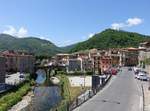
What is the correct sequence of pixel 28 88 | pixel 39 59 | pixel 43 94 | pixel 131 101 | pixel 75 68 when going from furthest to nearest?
pixel 39 59
pixel 75 68
pixel 28 88
pixel 131 101
pixel 43 94

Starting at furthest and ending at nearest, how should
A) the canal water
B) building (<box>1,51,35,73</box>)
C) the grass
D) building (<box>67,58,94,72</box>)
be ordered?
building (<box>1,51,35,73</box>) < building (<box>67,58,94,72</box>) < the grass < the canal water

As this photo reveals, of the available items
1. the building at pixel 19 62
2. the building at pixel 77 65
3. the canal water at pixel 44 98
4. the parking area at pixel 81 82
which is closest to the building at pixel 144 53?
the building at pixel 77 65

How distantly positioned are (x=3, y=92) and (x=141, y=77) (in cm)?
2259

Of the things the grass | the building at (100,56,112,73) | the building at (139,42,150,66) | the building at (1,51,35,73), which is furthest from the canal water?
the building at (1,51,35,73)

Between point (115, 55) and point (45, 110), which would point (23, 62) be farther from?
point (45, 110)

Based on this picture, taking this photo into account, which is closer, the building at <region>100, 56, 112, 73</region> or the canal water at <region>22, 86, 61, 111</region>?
the canal water at <region>22, 86, 61, 111</region>

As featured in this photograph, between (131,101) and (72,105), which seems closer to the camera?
(72,105)

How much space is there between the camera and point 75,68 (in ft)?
436

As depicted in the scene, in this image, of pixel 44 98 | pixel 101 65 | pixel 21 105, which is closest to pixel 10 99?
pixel 21 105

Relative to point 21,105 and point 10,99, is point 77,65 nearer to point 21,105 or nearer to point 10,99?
point 10,99

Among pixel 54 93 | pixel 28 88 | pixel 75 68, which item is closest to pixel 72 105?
pixel 54 93

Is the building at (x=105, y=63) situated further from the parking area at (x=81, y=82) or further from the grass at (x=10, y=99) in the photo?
the grass at (x=10, y=99)

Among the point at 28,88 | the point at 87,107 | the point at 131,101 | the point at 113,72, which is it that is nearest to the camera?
the point at 87,107

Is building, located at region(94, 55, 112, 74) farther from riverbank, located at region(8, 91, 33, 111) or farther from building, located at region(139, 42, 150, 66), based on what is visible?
riverbank, located at region(8, 91, 33, 111)
